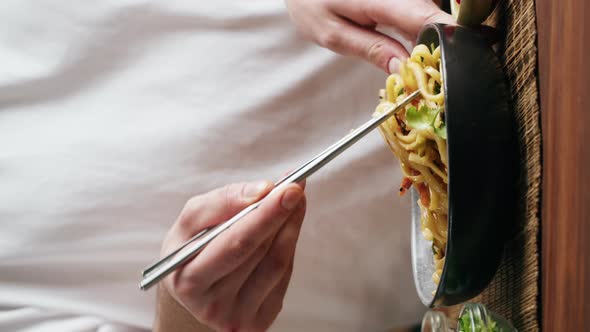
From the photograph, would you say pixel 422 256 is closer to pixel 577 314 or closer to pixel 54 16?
pixel 577 314

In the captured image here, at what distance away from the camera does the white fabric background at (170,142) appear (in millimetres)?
1127

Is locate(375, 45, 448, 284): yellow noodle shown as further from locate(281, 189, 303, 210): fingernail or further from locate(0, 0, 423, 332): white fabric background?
locate(0, 0, 423, 332): white fabric background

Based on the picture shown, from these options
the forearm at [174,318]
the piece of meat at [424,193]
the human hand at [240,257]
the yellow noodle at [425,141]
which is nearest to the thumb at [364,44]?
the yellow noodle at [425,141]

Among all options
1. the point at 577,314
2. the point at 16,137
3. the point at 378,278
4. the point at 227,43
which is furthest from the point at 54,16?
the point at 577,314

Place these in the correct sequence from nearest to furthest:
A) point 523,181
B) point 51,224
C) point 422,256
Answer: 1. point 523,181
2. point 422,256
3. point 51,224

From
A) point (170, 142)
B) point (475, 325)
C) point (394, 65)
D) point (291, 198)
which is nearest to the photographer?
point (291, 198)

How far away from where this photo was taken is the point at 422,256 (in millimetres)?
873

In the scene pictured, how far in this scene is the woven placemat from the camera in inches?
22.5

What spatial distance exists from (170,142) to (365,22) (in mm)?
492

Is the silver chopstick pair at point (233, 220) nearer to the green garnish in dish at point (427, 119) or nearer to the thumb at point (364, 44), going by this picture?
the green garnish in dish at point (427, 119)

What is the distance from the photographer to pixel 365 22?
909mm

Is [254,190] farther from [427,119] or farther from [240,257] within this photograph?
[427,119]

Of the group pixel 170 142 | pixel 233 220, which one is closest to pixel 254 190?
pixel 233 220

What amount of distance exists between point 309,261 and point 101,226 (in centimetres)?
44
